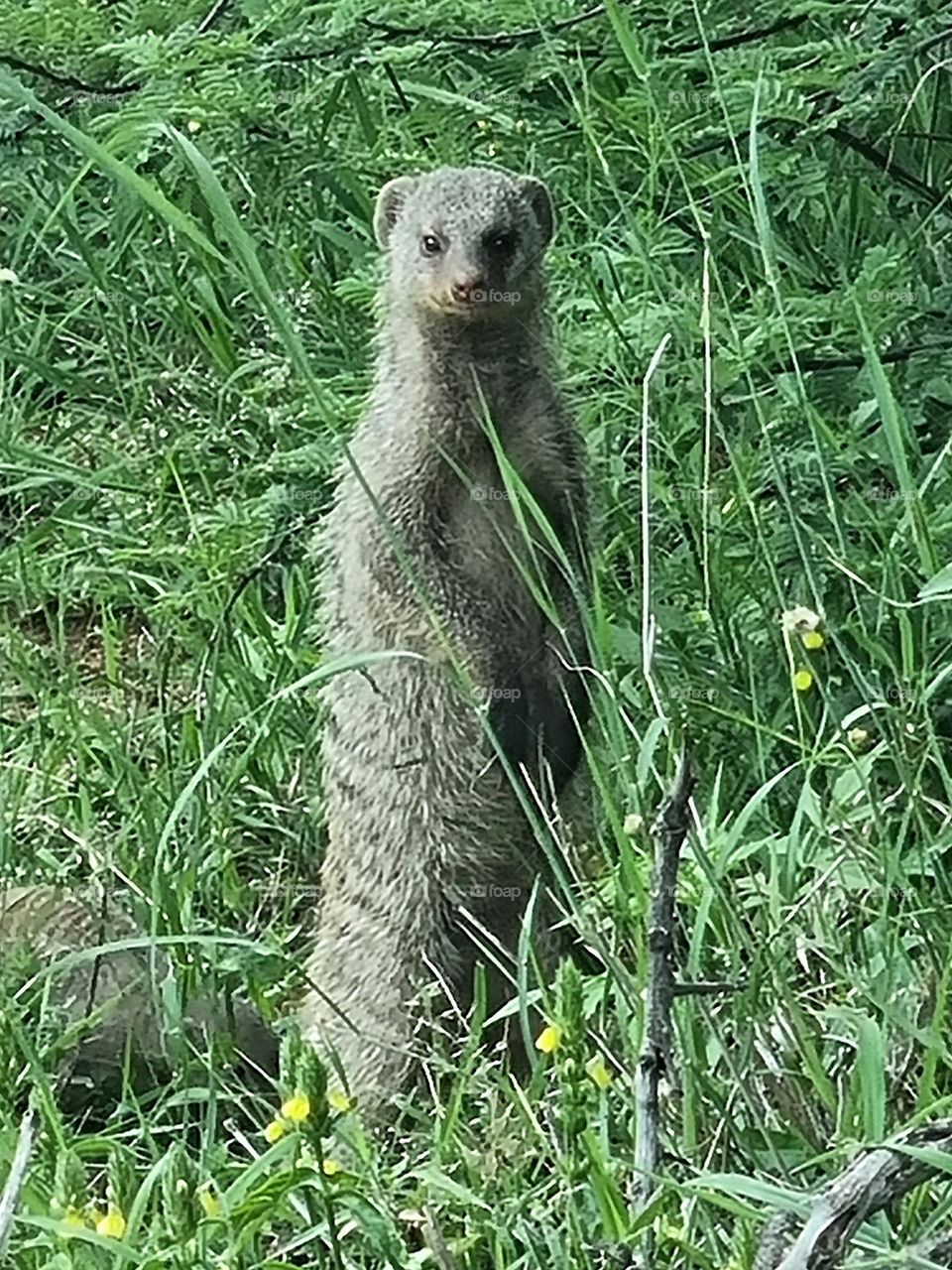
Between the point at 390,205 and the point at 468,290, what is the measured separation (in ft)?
0.88

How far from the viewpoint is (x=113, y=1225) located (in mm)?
1700

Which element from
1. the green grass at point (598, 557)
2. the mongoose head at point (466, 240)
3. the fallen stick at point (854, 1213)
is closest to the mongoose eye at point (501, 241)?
the mongoose head at point (466, 240)

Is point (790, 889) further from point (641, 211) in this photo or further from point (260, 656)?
point (641, 211)

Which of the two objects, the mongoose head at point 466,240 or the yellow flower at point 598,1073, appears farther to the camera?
the mongoose head at point 466,240

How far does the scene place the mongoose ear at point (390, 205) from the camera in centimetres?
288

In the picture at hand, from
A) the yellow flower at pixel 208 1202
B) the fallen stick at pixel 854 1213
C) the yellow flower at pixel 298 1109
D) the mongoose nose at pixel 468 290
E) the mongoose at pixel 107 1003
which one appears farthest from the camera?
the mongoose nose at pixel 468 290

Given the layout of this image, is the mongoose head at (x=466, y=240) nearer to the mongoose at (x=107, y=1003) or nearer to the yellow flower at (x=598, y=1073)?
the mongoose at (x=107, y=1003)

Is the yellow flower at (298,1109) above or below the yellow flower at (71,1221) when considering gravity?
above

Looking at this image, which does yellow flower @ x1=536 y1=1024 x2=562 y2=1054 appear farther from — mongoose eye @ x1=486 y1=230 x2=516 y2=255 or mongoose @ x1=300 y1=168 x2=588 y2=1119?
mongoose eye @ x1=486 y1=230 x2=516 y2=255

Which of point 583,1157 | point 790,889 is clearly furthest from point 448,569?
point 583,1157

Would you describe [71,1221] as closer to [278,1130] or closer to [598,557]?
[278,1130]

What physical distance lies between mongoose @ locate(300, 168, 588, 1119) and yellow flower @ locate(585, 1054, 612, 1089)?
34.7 inches

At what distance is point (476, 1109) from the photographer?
2363mm

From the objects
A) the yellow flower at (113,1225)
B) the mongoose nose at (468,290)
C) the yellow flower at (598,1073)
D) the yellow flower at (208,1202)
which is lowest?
the yellow flower at (208,1202)
